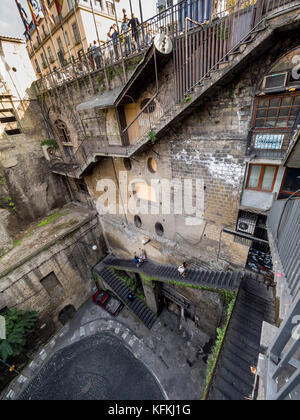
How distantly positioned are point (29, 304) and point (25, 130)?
12481 mm

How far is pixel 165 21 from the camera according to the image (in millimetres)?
6684

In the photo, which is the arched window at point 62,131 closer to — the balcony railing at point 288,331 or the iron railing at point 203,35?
the iron railing at point 203,35

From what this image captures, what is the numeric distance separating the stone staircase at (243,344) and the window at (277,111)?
644cm

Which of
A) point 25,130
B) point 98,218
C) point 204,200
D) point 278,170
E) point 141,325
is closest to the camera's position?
point 278,170

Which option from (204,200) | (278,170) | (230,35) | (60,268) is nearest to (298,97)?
(278,170)

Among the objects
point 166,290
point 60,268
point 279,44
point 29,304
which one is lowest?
point 166,290

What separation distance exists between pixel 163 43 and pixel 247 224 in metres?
7.47

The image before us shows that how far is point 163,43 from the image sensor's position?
6.06 meters

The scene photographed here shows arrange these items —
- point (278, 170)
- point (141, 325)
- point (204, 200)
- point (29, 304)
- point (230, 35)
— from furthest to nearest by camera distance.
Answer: point (141, 325) → point (29, 304) → point (204, 200) → point (278, 170) → point (230, 35)

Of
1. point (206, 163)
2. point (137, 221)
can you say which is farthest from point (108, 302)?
point (206, 163)

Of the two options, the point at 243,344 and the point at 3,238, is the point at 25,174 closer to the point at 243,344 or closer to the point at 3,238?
the point at 3,238

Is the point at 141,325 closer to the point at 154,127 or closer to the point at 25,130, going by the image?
the point at 154,127

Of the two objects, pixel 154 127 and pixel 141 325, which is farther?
pixel 141 325

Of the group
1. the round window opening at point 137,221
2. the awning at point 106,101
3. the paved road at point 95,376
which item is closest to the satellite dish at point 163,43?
the awning at point 106,101
